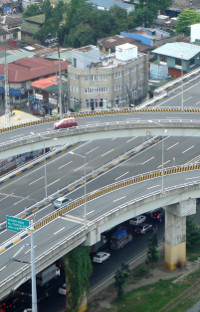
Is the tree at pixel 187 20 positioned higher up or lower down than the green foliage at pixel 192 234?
higher up

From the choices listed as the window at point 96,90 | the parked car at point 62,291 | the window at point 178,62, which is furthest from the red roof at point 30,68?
the parked car at point 62,291

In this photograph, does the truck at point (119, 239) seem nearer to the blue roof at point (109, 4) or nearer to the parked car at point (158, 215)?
the parked car at point (158, 215)

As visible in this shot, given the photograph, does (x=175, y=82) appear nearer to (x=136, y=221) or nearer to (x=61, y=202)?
(x=136, y=221)

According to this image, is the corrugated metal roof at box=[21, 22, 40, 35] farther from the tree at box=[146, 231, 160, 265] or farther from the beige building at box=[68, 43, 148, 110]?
the tree at box=[146, 231, 160, 265]

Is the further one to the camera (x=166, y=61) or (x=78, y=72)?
(x=166, y=61)

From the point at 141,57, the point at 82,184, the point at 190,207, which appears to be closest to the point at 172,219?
the point at 190,207

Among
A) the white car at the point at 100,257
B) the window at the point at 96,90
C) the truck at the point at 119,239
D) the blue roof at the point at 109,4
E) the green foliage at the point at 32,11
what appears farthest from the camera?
the green foliage at the point at 32,11

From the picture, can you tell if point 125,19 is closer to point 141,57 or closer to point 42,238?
point 141,57
